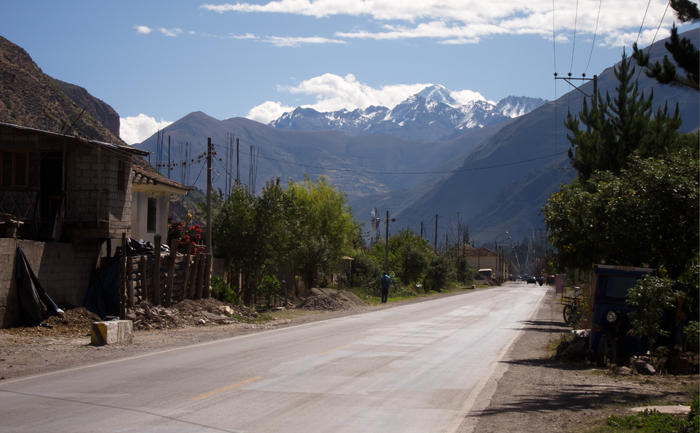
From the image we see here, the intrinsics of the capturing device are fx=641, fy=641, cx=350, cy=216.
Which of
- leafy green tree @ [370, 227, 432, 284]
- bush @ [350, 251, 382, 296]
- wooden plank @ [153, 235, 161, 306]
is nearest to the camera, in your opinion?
wooden plank @ [153, 235, 161, 306]

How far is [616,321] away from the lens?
14.7 meters

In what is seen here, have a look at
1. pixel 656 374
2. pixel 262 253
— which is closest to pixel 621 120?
pixel 656 374

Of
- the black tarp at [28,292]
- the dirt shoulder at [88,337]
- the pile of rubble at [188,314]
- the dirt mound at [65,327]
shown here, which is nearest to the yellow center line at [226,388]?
the dirt shoulder at [88,337]

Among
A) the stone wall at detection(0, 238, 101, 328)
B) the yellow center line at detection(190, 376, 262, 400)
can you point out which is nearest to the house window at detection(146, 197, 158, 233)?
the stone wall at detection(0, 238, 101, 328)

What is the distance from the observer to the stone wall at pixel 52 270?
18047 millimetres

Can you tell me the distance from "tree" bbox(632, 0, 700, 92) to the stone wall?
1685 cm

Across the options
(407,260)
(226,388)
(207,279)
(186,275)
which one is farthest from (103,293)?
(407,260)

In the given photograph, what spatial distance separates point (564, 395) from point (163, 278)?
16908 mm

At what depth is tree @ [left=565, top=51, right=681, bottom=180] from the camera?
23.3 metres

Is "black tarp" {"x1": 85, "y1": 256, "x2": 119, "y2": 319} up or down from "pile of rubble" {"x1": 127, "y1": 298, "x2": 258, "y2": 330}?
up

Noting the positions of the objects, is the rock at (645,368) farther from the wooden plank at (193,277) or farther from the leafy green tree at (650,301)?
the wooden plank at (193,277)

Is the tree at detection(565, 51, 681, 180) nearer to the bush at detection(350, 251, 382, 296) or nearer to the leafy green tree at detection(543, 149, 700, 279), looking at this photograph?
the leafy green tree at detection(543, 149, 700, 279)

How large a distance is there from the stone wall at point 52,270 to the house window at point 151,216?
10137 mm

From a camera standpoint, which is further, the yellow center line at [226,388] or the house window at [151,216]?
the house window at [151,216]
